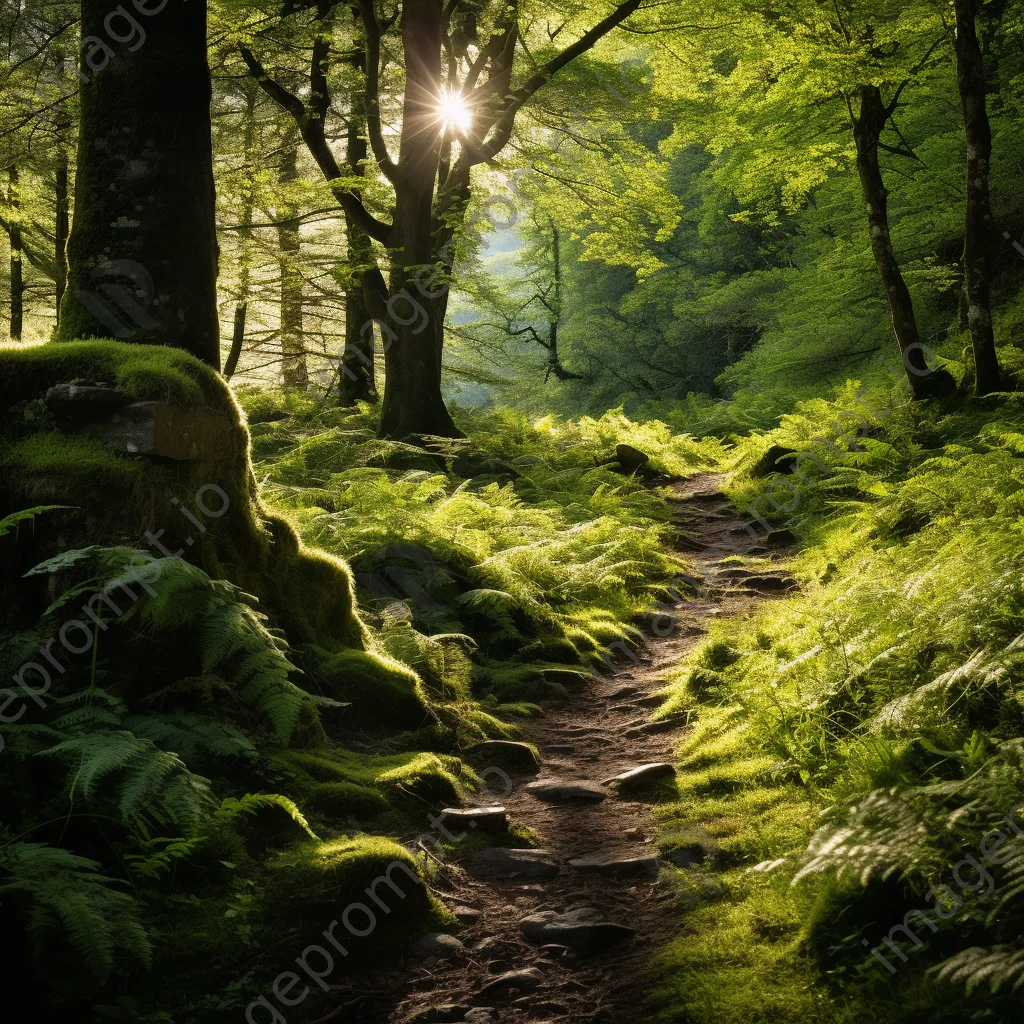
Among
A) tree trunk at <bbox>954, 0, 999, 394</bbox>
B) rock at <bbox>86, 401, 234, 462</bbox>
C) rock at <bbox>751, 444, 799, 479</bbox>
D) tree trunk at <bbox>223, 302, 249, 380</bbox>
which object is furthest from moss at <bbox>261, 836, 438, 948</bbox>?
tree trunk at <bbox>223, 302, 249, 380</bbox>

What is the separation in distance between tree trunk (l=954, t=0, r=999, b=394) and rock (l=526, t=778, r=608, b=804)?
8.77 meters

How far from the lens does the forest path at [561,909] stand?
308 cm

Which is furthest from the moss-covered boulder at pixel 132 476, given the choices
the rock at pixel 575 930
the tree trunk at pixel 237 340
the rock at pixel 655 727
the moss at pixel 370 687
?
the tree trunk at pixel 237 340

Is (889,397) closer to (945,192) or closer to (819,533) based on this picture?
(819,533)

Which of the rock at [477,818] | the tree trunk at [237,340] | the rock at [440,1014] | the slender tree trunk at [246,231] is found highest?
the slender tree trunk at [246,231]

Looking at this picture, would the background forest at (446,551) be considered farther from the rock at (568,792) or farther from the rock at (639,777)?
the rock at (568,792)

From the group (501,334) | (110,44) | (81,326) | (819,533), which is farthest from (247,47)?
(501,334)

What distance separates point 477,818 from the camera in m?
4.53

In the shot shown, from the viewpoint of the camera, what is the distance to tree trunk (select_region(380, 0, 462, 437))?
12.1 metres

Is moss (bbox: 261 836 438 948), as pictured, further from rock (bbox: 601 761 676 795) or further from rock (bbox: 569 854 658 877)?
rock (bbox: 601 761 676 795)

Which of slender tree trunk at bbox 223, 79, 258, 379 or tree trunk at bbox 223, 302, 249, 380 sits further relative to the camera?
tree trunk at bbox 223, 302, 249, 380

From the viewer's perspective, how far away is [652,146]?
1393 inches

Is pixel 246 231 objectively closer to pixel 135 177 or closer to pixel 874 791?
pixel 135 177

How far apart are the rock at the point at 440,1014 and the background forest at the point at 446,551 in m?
0.32
